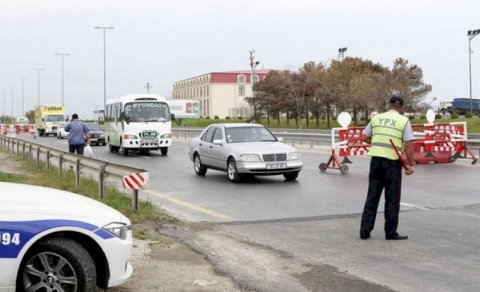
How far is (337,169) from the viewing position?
18734 millimetres

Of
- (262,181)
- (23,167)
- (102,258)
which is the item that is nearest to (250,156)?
(262,181)

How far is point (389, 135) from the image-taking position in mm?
8102

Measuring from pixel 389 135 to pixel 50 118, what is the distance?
5527 cm

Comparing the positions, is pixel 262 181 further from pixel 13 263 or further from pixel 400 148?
pixel 13 263

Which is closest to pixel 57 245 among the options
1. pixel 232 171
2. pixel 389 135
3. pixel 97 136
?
pixel 389 135

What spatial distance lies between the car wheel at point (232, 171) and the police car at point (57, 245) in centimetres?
994

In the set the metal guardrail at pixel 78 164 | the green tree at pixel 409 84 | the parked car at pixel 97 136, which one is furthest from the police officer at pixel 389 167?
the green tree at pixel 409 84

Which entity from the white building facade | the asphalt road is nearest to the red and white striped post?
the asphalt road

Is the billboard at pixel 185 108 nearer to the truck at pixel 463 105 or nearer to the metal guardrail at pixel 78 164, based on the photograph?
the truck at pixel 463 105

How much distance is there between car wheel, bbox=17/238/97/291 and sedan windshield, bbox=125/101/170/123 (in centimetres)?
2388

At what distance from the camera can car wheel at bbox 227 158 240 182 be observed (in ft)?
49.9

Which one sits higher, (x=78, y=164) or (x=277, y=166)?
(x=78, y=164)

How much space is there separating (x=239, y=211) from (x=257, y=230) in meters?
1.89

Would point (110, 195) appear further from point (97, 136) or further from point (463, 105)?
point (463, 105)
